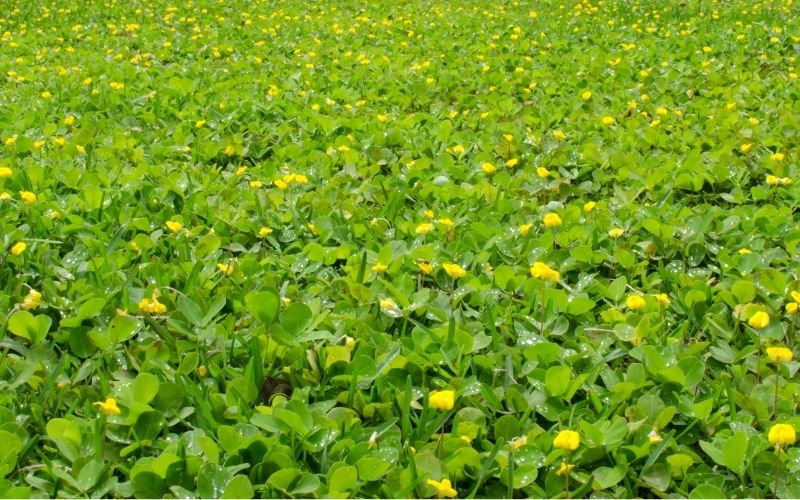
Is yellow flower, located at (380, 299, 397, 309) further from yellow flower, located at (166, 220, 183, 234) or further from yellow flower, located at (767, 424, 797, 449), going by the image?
yellow flower, located at (767, 424, 797, 449)

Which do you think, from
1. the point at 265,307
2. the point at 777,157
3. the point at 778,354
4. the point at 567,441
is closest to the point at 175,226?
the point at 265,307

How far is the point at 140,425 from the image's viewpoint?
1732mm

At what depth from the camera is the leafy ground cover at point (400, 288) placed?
165cm

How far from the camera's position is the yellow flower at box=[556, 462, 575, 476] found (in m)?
1.56

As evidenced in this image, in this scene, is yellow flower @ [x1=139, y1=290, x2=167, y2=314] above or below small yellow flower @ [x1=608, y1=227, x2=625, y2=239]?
above

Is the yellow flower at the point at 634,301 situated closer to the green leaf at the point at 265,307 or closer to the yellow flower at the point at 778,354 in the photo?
the yellow flower at the point at 778,354

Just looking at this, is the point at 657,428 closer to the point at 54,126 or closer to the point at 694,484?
the point at 694,484

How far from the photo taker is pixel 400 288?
228cm

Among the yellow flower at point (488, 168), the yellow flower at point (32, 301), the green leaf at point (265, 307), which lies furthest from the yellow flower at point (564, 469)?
the yellow flower at point (488, 168)

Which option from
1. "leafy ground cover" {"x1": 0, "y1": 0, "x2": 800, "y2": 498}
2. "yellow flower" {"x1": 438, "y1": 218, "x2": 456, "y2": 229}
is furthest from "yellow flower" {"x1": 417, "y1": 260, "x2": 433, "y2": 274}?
"yellow flower" {"x1": 438, "y1": 218, "x2": 456, "y2": 229}

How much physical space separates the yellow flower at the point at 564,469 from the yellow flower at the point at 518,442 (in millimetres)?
96

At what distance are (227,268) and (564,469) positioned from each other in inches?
49.0

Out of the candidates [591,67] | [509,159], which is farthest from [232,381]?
[591,67]

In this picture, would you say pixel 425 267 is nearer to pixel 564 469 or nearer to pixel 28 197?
pixel 564 469
